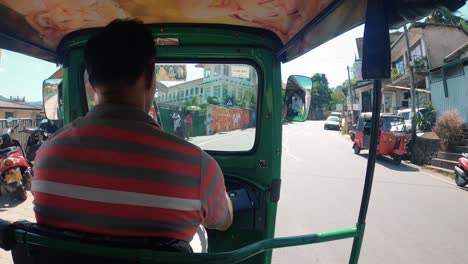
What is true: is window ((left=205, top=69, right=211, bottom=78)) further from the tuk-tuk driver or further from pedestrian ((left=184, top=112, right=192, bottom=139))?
the tuk-tuk driver

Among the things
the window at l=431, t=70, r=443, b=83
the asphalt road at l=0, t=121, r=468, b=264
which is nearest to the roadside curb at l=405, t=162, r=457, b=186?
the asphalt road at l=0, t=121, r=468, b=264

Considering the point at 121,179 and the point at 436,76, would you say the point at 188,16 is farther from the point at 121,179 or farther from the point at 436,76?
the point at 436,76

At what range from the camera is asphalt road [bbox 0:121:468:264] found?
4660 millimetres

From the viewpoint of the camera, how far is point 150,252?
1.04m

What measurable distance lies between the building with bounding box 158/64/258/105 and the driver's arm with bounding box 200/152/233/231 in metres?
1.67

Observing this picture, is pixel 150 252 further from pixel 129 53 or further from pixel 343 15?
pixel 343 15

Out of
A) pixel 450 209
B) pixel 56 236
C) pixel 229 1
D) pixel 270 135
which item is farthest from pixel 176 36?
pixel 450 209

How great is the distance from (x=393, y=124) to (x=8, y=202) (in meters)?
14.7

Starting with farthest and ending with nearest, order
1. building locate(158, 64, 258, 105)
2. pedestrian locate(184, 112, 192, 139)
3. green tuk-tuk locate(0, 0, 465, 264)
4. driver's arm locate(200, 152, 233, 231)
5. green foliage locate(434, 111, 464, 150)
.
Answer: green foliage locate(434, 111, 464, 150)
pedestrian locate(184, 112, 192, 139)
building locate(158, 64, 258, 105)
green tuk-tuk locate(0, 0, 465, 264)
driver's arm locate(200, 152, 233, 231)

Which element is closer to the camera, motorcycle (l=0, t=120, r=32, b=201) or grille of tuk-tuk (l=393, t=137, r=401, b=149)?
motorcycle (l=0, t=120, r=32, b=201)

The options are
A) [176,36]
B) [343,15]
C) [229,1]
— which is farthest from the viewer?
[176,36]

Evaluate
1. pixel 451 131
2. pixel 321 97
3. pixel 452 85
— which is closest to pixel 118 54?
pixel 451 131

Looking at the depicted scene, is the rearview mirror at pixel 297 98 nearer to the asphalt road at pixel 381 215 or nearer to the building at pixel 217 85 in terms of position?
the building at pixel 217 85

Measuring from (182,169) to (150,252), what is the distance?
0.27 metres
